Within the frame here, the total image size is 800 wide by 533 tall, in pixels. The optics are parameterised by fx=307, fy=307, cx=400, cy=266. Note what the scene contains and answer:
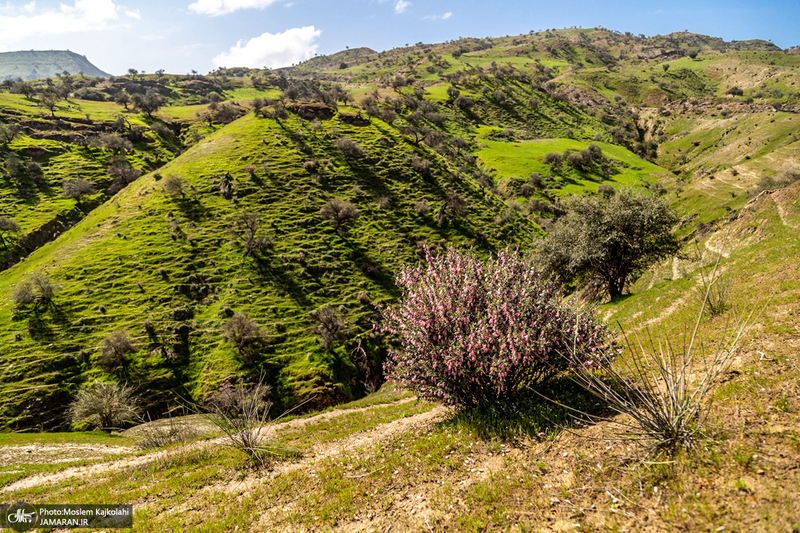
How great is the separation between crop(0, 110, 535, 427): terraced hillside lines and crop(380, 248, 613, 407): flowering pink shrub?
25783mm

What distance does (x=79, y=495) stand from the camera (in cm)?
1198

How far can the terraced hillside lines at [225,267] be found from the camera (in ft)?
109

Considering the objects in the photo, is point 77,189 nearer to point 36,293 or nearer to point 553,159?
point 36,293

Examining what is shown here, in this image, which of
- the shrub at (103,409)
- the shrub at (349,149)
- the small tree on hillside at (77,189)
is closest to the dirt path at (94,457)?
the shrub at (103,409)

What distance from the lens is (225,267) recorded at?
46.0 metres

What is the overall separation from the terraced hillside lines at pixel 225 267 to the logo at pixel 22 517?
71.4ft

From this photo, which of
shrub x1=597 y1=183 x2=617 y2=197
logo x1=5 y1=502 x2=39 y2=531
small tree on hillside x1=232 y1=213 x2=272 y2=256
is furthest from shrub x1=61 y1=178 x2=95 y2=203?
shrub x1=597 y1=183 x2=617 y2=197

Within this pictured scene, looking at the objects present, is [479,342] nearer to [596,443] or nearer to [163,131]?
[596,443]

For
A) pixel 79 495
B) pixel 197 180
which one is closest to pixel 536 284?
pixel 79 495

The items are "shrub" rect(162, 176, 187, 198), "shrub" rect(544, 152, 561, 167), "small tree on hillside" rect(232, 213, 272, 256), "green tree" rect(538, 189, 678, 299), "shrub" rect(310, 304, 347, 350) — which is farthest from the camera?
"shrub" rect(544, 152, 561, 167)

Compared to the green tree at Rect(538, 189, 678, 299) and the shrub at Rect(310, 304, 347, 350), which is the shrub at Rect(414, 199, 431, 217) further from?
the green tree at Rect(538, 189, 678, 299)

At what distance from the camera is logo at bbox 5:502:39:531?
32.7ft

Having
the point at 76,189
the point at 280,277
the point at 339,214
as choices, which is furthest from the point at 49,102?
the point at 280,277

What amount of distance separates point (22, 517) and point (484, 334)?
1692 centimetres
